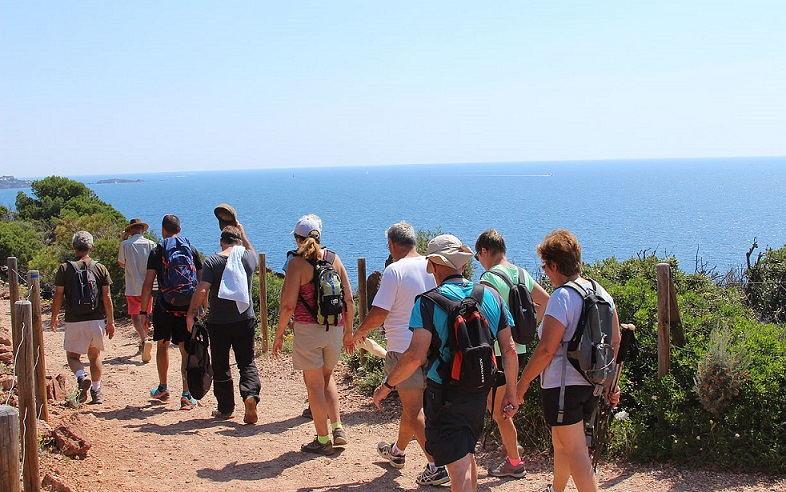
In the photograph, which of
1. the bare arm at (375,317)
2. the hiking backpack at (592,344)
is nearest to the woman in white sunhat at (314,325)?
the bare arm at (375,317)

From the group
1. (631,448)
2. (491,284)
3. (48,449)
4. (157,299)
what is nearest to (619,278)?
(631,448)

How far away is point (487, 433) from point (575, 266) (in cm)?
254

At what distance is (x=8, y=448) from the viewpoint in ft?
11.3

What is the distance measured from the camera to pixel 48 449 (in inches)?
228

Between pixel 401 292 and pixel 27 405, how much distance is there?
8.40 feet

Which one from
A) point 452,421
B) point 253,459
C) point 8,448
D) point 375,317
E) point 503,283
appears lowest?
point 253,459

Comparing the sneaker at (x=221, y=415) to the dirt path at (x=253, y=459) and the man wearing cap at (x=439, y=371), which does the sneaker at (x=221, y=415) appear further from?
the man wearing cap at (x=439, y=371)

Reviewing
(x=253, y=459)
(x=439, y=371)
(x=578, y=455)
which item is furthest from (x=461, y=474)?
(x=253, y=459)

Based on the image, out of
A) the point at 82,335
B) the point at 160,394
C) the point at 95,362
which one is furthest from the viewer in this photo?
the point at 160,394

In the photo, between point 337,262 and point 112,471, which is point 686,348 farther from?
point 112,471

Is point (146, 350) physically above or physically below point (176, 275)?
below

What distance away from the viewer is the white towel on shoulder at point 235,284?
6.90 metres

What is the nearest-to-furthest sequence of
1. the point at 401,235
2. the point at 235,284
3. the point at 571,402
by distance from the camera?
the point at 571,402 < the point at 401,235 < the point at 235,284

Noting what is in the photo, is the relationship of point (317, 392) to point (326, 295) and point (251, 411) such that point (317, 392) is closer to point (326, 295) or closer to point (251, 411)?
point (326, 295)
